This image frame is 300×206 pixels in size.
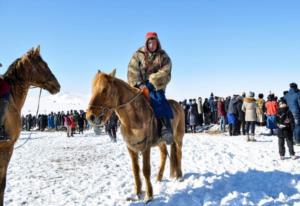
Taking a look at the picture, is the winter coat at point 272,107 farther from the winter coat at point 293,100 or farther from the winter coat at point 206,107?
the winter coat at point 206,107

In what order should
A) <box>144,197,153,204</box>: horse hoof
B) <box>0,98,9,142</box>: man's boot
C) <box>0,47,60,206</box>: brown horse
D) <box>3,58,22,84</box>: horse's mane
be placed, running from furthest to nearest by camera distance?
<box>144,197,153,204</box>: horse hoof
<box>3,58,22,84</box>: horse's mane
<box>0,47,60,206</box>: brown horse
<box>0,98,9,142</box>: man's boot

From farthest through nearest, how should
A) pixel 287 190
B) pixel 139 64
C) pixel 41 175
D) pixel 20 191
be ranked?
pixel 41 175
pixel 20 191
pixel 139 64
pixel 287 190

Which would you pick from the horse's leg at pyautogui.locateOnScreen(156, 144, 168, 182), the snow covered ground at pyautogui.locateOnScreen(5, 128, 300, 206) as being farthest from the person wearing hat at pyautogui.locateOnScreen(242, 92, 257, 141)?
the horse's leg at pyautogui.locateOnScreen(156, 144, 168, 182)

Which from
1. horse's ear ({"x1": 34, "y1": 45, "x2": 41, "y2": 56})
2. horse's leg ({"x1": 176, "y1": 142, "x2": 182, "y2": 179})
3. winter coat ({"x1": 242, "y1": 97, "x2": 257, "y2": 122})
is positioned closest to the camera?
horse's ear ({"x1": 34, "y1": 45, "x2": 41, "y2": 56})

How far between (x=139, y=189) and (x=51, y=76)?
2.99 metres

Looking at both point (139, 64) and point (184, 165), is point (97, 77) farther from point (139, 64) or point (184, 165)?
point (184, 165)

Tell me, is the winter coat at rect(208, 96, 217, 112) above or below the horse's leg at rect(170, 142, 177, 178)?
above

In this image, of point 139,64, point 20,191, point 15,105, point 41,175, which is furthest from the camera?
point 41,175

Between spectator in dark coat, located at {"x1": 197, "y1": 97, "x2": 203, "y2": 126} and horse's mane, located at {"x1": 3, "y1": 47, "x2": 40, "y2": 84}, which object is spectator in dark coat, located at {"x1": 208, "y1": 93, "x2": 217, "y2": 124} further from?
horse's mane, located at {"x1": 3, "y1": 47, "x2": 40, "y2": 84}

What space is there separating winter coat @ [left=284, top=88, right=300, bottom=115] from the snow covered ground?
167cm

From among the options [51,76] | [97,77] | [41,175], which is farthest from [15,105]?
[41,175]

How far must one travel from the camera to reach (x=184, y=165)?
11453 millimetres

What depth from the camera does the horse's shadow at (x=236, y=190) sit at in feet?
23.8

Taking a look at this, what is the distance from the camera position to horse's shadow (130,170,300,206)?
23.8 feet
